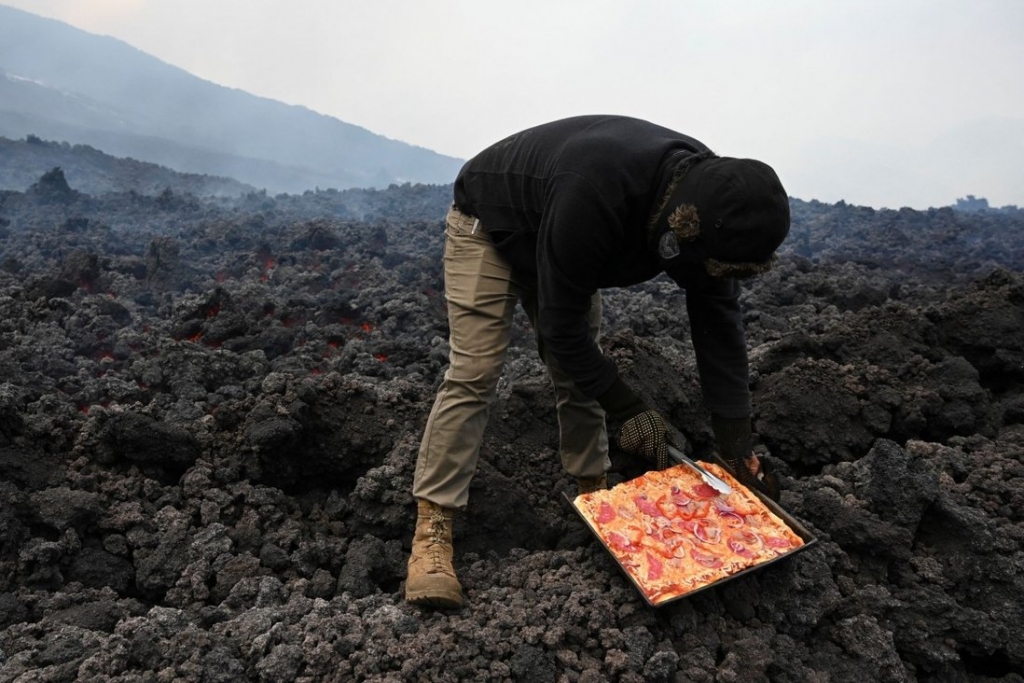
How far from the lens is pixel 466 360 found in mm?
2691

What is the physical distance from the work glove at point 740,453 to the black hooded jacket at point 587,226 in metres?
0.05

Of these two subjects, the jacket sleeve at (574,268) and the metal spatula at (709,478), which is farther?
the metal spatula at (709,478)

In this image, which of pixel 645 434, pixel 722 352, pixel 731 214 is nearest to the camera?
pixel 731 214

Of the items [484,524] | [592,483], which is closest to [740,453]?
[592,483]

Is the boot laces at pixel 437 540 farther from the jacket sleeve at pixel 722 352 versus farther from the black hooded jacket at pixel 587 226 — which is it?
the jacket sleeve at pixel 722 352

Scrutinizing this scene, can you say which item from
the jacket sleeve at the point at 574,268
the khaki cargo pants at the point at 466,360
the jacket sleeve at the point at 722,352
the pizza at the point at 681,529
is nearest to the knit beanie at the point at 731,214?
the jacket sleeve at the point at 574,268

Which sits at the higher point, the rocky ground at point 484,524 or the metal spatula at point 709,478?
the metal spatula at point 709,478

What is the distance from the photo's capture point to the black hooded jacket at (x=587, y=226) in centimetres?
223

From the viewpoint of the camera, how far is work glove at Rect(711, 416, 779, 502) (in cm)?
283

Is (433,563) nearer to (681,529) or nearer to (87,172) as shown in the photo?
(681,529)

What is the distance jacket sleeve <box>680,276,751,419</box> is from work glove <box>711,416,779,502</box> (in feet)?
0.13

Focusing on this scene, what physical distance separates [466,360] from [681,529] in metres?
1.07

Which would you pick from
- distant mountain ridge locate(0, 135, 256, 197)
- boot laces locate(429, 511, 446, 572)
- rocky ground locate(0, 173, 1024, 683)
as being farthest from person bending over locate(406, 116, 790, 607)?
distant mountain ridge locate(0, 135, 256, 197)

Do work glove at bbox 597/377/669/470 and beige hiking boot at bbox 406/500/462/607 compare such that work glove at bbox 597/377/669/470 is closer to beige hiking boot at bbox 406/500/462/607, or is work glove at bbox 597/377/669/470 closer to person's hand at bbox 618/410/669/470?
person's hand at bbox 618/410/669/470
